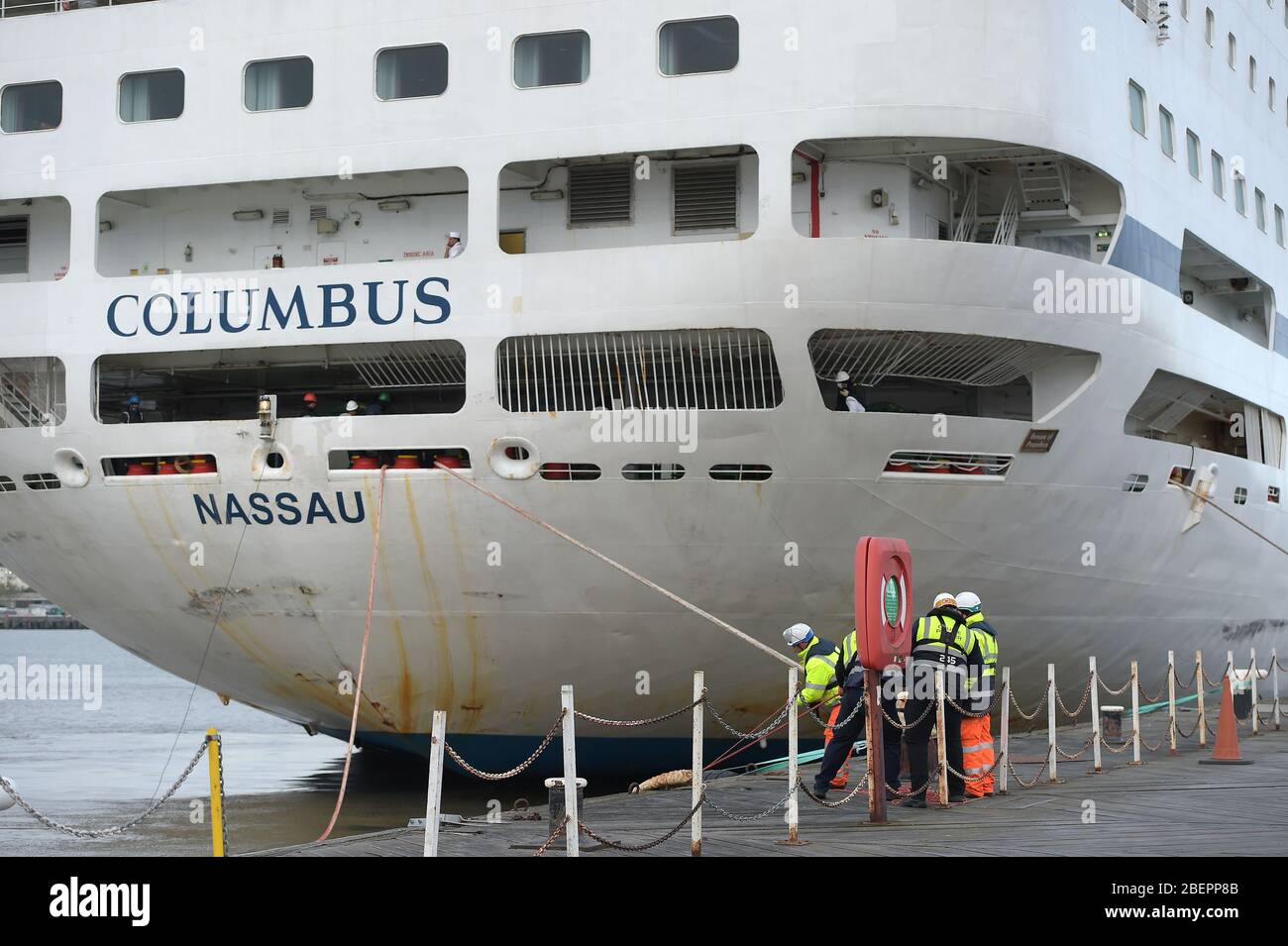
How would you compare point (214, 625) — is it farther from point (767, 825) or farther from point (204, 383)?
point (767, 825)

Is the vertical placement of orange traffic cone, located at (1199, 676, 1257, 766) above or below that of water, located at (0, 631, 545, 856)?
above

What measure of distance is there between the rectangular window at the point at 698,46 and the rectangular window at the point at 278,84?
3.56 meters

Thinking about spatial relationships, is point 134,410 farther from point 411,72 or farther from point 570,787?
point 570,787

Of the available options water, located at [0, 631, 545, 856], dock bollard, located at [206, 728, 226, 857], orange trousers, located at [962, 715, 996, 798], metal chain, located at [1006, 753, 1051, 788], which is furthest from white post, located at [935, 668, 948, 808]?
water, located at [0, 631, 545, 856]

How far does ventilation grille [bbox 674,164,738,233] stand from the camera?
15492 mm

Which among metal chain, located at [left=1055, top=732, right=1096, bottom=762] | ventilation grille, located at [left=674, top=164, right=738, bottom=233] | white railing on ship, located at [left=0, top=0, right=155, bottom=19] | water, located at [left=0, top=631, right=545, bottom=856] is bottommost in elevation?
water, located at [left=0, top=631, right=545, bottom=856]

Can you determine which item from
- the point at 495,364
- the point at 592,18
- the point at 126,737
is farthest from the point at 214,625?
the point at 126,737

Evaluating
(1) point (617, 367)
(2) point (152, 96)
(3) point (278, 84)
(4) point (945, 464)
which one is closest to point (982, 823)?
(4) point (945, 464)

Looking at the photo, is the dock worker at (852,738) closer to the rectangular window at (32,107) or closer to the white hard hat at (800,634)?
the white hard hat at (800,634)

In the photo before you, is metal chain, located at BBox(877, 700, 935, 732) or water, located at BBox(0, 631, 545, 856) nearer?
metal chain, located at BBox(877, 700, 935, 732)

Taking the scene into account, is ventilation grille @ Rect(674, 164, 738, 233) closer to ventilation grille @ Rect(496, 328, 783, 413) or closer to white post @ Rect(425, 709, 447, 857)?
ventilation grille @ Rect(496, 328, 783, 413)

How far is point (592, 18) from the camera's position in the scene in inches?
599

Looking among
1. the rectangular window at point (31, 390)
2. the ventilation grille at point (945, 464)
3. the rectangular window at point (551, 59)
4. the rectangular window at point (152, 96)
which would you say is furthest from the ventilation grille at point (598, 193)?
the rectangular window at point (31, 390)

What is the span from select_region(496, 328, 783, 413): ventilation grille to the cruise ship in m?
0.05
